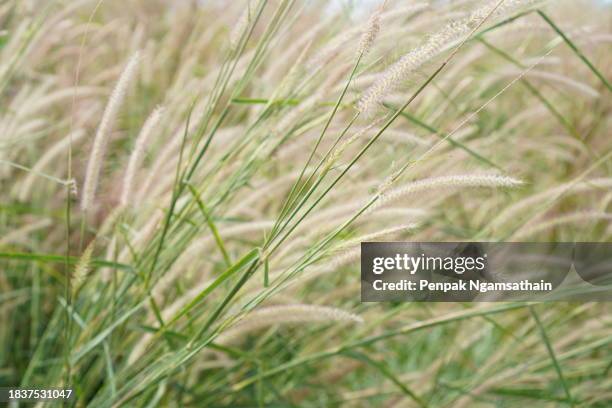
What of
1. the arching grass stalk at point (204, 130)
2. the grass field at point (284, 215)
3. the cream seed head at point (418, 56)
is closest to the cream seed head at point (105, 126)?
the grass field at point (284, 215)

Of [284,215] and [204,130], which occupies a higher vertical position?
[204,130]

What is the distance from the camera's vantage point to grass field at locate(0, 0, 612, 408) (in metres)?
0.90

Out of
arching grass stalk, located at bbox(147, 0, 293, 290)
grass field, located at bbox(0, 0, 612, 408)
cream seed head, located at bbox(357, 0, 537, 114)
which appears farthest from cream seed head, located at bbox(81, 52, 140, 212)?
cream seed head, located at bbox(357, 0, 537, 114)

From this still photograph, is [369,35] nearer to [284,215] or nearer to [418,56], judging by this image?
[418,56]

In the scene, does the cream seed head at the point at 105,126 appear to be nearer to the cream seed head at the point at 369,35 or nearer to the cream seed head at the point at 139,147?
the cream seed head at the point at 139,147

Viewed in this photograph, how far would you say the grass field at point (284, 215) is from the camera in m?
0.90

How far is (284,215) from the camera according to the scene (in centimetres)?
76

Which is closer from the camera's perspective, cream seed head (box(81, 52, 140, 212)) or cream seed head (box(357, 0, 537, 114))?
cream seed head (box(357, 0, 537, 114))

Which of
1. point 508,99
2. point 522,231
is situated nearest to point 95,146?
point 522,231

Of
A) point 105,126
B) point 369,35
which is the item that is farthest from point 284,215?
point 105,126

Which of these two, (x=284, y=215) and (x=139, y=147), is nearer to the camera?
(x=284, y=215)

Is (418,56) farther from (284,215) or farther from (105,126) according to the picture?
(105,126)

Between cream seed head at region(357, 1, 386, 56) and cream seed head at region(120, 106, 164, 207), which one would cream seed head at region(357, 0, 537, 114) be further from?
cream seed head at region(120, 106, 164, 207)

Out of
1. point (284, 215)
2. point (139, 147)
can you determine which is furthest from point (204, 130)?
point (284, 215)
